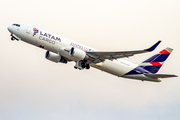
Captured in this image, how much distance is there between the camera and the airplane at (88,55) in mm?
42500

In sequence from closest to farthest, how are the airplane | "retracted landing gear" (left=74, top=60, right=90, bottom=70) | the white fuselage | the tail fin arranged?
the white fuselage < the airplane < "retracted landing gear" (left=74, top=60, right=90, bottom=70) < the tail fin

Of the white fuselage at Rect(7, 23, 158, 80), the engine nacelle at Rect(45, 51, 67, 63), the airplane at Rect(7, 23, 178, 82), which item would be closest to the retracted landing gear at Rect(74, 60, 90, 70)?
the airplane at Rect(7, 23, 178, 82)

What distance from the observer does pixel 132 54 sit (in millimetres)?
42156

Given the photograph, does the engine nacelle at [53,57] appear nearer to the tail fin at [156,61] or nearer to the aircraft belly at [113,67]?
the aircraft belly at [113,67]

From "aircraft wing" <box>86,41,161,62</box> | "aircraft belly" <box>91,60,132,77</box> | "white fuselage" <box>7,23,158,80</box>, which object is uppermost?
"white fuselage" <box>7,23,158,80</box>

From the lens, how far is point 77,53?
43188mm

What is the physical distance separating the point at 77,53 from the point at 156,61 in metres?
16.7

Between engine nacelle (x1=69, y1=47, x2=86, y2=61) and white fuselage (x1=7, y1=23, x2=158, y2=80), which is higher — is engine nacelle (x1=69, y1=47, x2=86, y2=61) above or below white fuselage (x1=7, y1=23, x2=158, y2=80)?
below

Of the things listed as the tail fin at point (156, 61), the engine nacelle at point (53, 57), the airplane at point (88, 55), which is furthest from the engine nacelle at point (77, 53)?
the tail fin at point (156, 61)

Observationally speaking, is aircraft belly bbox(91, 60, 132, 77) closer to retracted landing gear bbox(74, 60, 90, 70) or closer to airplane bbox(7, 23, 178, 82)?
airplane bbox(7, 23, 178, 82)

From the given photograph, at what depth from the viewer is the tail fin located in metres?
51.8

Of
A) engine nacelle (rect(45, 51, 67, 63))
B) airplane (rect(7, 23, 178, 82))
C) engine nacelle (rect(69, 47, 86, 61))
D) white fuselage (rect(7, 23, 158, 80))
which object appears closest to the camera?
white fuselage (rect(7, 23, 158, 80))

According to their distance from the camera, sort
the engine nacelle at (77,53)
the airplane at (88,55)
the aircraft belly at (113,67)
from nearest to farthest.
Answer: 1. the airplane at (88,55)
2. the engine nacelle at (77,53)
3. the aircraft belly at (113,67)

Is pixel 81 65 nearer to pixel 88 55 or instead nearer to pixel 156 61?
pixel 88 55
